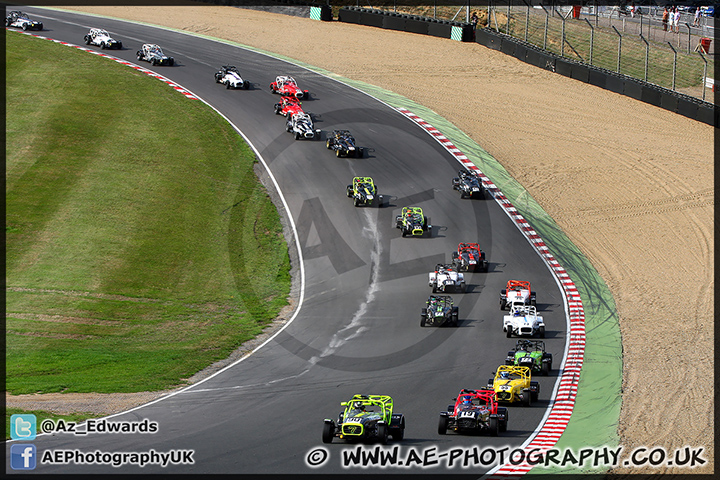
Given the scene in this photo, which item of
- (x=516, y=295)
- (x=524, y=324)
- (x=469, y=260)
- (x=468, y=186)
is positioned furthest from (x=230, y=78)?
(x=524, y=324)

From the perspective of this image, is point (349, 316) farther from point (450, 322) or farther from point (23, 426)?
point (23, 426)

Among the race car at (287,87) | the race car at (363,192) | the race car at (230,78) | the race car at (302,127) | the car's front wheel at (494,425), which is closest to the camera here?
the car's front wheel at (494,425)

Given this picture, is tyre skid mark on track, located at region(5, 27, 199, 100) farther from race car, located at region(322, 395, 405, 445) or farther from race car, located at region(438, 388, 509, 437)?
race car, located at region(438, 388, 509, 437)

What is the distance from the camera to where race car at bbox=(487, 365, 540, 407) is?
25953 mm

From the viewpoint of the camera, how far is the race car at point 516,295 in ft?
113

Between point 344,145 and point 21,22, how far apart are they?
3541 cm

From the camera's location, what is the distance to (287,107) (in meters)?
55.4

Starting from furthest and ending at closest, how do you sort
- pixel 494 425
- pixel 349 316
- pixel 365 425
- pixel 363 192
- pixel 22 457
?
pixel 363 192, pixel 349 316, pixel 494 425, pixel 365 425, pixel 22 457

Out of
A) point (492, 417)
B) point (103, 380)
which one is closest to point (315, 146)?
point (103, 380)

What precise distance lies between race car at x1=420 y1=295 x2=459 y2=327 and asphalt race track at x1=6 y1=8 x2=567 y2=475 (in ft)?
1.33

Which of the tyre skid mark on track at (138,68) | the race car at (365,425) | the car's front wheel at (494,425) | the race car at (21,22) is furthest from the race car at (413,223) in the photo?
the race car at (21,22)

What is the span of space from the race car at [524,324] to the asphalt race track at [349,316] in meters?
0.44

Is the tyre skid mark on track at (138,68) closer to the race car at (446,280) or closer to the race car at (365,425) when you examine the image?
the race car at (446,280)

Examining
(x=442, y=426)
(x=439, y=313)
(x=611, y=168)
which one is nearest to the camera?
(x=442, y=426)
